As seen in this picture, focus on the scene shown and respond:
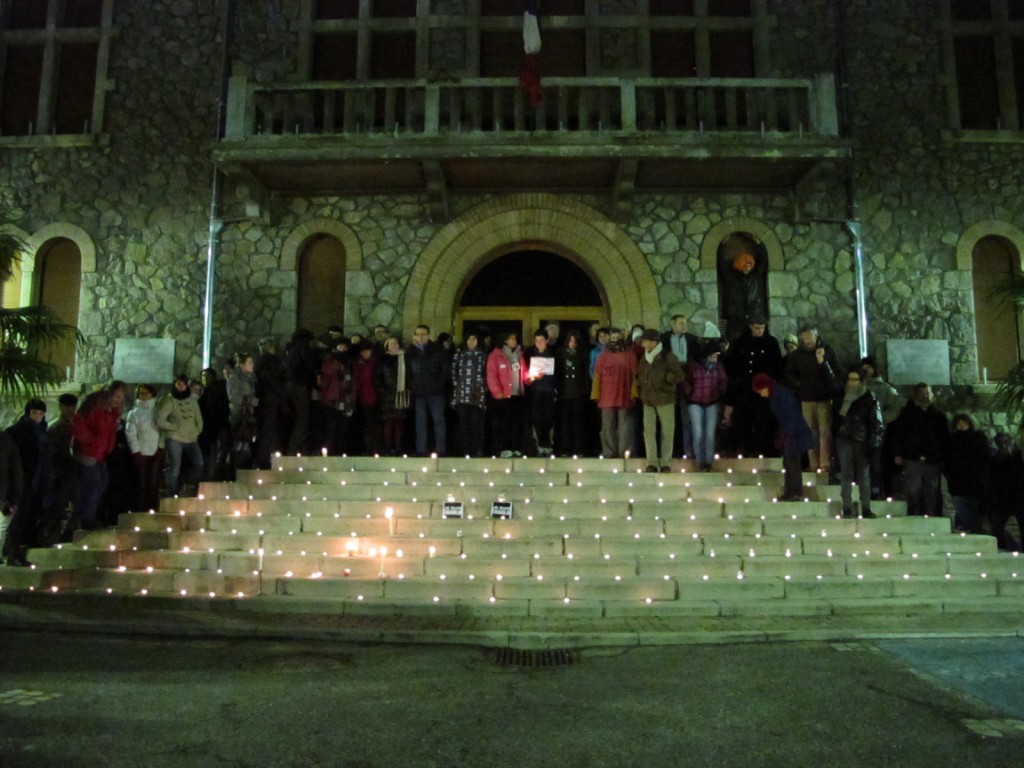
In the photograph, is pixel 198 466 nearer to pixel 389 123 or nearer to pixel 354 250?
pixel 354 250

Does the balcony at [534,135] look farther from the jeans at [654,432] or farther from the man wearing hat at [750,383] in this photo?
the jeans at [654,432]

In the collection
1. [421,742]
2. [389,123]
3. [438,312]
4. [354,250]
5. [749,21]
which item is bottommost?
[421,742]

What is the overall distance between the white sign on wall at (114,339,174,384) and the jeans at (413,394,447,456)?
16.5 ft

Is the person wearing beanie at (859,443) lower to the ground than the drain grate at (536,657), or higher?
higher

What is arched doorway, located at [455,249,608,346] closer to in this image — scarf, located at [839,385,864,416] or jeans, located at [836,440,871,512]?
scarf, located at [839,385,864,416]

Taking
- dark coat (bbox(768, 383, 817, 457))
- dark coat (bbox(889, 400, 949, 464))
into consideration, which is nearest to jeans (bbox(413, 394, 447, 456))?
dark coat (bbox(768, 383, 817, 457))

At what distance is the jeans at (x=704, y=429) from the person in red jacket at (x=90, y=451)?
688 cm

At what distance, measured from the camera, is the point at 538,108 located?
41.5 feet

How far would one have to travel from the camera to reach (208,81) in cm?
1408

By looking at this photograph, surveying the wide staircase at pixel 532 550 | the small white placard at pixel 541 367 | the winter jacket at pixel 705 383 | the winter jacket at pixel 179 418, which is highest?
the small white placard at pixel 541 367

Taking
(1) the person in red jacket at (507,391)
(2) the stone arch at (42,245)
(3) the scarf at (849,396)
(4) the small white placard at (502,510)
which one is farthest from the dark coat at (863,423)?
(2) the stone arch at (42,245)

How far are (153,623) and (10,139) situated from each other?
10.8m

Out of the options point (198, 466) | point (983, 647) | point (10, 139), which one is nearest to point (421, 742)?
point (983, 647)

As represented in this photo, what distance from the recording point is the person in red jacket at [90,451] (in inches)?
364
